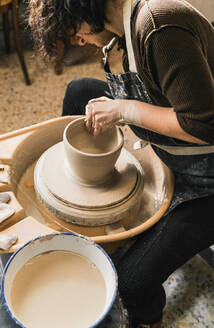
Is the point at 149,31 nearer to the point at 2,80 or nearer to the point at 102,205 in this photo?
the point at 102,205

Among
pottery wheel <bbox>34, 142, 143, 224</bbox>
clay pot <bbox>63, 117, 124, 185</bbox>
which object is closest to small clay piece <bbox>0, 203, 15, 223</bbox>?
pottery wheel <bbox>34, 142, 143, 224</bbox>

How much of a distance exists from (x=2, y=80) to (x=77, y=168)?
1637mm

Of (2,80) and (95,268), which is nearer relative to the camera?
(95,268)

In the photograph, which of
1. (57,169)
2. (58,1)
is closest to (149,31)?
(58,1)

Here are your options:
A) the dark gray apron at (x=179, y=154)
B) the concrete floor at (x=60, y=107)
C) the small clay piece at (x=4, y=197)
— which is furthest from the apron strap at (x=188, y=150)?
the small clay piece at (x=4, y=197)

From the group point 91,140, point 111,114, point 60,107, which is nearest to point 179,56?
point 111,114

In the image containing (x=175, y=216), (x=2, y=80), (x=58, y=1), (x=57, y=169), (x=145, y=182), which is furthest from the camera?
(x=2, y=80)

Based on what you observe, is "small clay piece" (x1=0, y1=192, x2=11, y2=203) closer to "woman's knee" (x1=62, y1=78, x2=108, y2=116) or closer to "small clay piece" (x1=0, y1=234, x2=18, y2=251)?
"small clay piece" (x1=0, y1=234, x2=18, y2=251)

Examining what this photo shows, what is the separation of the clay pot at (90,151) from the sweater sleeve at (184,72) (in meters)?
0.30

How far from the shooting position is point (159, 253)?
3.91ft

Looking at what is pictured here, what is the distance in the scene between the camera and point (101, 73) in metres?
2.79

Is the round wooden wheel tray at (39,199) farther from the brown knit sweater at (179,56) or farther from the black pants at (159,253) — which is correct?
the brown knit sweater at (179,56)

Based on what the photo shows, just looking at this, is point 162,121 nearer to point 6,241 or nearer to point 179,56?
point 179,56

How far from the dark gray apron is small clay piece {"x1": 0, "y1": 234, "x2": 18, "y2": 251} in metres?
0.54
